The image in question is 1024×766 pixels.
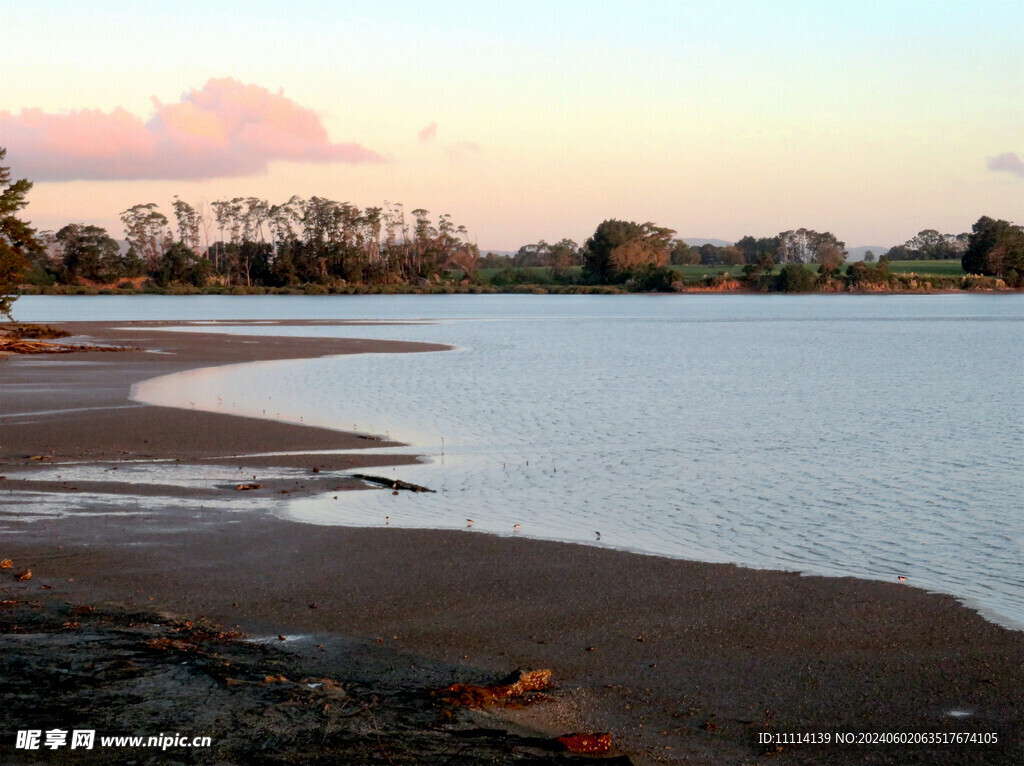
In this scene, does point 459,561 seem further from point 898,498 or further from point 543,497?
point 898,498

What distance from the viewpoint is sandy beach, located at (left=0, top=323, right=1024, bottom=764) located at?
5180 mm

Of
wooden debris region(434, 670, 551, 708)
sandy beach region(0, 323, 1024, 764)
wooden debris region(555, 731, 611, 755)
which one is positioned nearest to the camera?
wooden debris region(555, 731, 611, 755)

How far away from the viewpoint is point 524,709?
18.4 ft

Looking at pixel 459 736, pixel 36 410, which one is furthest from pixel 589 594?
pixel 36 410

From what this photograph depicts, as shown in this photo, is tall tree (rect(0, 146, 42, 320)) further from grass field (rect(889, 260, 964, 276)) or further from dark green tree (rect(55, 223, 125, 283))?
grass field (rect(889, 260, 964, 276))

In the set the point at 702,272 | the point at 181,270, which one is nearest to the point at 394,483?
the point at 181,270

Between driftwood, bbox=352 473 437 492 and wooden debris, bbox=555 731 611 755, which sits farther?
driftwood, bbox=352 473 437 492

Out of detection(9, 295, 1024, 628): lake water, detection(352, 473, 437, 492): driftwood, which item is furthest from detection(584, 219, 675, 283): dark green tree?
detection(352, 473, 437, 492): driftwood

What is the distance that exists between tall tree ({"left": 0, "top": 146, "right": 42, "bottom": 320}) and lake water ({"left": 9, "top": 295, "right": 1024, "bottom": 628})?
38.7ft

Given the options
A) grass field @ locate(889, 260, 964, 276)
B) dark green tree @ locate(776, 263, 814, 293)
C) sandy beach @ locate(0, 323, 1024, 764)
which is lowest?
sandy beach @ locate(0, 323, 1024, 764)

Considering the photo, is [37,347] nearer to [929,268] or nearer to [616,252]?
[616,252]

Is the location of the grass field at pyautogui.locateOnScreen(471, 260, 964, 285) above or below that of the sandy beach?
above

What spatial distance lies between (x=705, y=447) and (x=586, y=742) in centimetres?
1195

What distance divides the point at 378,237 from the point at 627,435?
472ft
